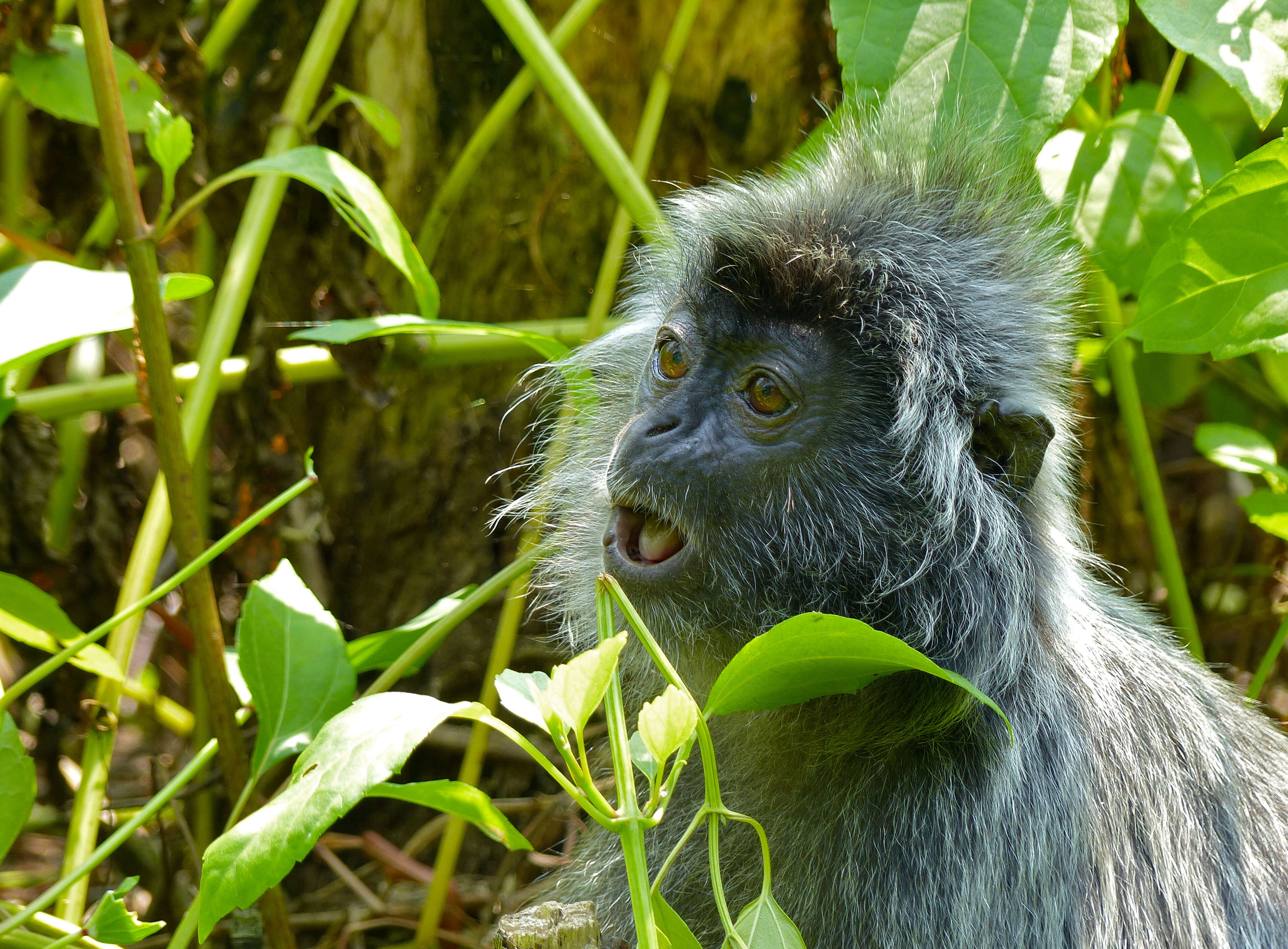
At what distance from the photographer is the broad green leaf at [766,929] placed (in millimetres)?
1480

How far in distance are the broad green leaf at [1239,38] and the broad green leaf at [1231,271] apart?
109 millimetres

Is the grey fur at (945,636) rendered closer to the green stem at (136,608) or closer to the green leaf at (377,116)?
the green stem at (136,608)

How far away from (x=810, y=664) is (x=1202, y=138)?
1898 millimetres

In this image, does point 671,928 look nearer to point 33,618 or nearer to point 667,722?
point 667,722

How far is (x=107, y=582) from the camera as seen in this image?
11.2 feet

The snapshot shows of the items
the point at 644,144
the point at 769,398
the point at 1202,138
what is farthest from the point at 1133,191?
the point at 644,144

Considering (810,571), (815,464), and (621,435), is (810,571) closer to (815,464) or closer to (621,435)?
(815,464)

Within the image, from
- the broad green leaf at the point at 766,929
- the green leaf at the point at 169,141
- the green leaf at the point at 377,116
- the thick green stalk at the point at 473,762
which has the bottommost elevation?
the thick green stalk at the point at 473,762

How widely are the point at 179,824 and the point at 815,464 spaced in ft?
6.34

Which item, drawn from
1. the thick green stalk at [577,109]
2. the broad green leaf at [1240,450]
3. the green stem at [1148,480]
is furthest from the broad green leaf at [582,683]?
the green stem at [1148,480]

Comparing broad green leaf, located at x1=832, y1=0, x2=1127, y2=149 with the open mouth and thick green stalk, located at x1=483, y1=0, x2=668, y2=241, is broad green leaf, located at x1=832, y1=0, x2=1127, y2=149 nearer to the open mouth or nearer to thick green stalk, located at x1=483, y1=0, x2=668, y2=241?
thick green stalk, located at x1=483, y1=0, x2=668, y2=241

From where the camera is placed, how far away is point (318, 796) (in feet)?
4.72

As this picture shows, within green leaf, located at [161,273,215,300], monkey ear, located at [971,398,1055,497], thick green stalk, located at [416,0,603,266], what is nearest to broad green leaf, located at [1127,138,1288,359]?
monkey ear, located at [971,398,1055,497]

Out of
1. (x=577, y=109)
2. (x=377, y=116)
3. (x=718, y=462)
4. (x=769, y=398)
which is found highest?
(x=577, y=109)
